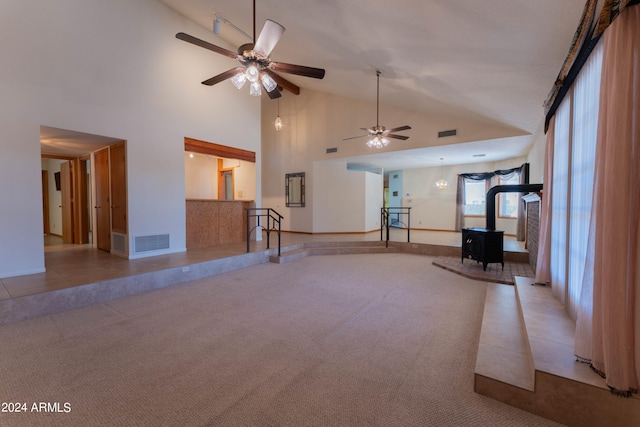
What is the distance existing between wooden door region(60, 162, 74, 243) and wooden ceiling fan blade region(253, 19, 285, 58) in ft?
22.0

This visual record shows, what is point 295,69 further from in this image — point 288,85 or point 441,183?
point 441,183

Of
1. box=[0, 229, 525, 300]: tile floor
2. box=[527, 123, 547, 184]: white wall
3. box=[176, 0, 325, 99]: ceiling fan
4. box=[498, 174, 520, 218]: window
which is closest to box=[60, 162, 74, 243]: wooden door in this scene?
box=[0, 229, 525, 300]: tile floor

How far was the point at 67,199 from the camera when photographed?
6863mm

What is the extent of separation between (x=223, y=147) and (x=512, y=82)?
564 cm

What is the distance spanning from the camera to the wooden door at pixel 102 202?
18.2 feet

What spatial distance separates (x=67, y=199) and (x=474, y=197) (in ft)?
40.7

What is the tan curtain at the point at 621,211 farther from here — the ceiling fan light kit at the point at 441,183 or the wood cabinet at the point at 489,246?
the ceiling fan light kit at the point at 441,183

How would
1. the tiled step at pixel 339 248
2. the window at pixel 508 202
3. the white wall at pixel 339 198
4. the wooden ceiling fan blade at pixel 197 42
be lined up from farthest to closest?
the white wall at pixel 339 198 < the window at pixel 508 202 < the tiled step at pixel 339 248 < the wooden ceiling fan blade at pixel 197 42

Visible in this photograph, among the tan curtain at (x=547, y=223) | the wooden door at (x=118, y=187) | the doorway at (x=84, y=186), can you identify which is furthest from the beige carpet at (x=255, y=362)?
the doorway at (x=84, y=186)

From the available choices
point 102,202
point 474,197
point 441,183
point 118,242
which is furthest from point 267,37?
point 474,197

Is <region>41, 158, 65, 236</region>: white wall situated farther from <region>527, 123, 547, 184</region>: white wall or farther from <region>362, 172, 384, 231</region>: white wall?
<region>527, 123, 547, 184</region>: white wall

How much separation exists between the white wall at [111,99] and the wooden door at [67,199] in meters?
3.40

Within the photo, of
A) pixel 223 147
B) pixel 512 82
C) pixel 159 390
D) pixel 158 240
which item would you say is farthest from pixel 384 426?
pixel 223 147

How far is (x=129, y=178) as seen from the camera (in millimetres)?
4852
